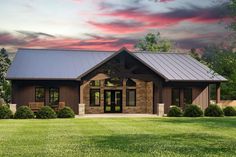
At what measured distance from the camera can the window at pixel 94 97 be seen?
4416 centimetres

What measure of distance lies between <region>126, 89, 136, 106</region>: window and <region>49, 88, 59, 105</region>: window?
7.03 metres

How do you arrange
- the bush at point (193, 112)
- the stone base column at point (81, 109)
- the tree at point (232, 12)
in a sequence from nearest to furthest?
1. the tree at point (232, 12)
2. the bush at point (193, 112)
3. the stone base column at point (81, 109)

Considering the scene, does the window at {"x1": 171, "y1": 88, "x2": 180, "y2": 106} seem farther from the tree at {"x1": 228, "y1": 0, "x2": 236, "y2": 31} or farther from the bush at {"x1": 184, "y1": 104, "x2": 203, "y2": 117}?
the tree at {"x1": 228, "y1": 0, "x2": 236, "y2": 31}

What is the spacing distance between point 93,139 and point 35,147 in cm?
343

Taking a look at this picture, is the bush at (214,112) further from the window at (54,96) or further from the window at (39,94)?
the window at (39,94)

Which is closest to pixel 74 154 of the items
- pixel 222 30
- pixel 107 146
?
pixel 107 146

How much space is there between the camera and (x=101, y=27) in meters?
54.1

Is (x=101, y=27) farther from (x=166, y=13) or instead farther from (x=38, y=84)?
(x=38, y=84)

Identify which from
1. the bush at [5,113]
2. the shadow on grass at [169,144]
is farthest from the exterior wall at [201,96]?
the shadow on grass at [169,144]

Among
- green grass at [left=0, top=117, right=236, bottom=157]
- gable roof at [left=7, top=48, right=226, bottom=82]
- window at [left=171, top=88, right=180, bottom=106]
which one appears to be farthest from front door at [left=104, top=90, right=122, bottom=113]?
green grass at [left=0, top=117, right=236, bottom=157]

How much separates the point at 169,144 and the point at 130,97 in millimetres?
27161

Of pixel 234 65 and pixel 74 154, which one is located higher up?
pixel 234 65

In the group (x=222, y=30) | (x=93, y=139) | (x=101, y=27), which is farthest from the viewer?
(x=101, y=27)

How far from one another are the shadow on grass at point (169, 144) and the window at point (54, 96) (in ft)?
72.6
